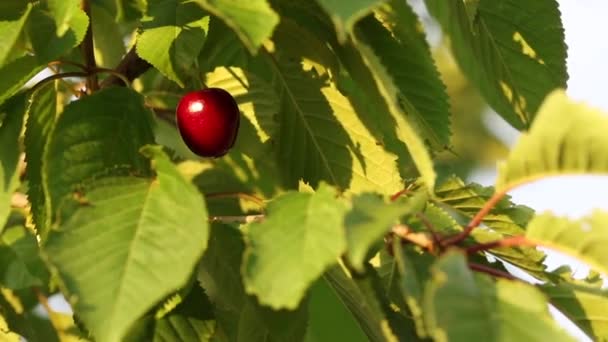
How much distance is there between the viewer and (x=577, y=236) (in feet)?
3.00

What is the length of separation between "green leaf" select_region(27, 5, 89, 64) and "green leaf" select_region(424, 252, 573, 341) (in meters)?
0.50

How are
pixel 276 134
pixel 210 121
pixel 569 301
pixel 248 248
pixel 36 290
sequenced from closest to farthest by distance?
pixel 248 248 < pixel 569 301 < pixel 210 121 < pixel 276 134 < pixel 36 290

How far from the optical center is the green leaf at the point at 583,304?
41.3 inches

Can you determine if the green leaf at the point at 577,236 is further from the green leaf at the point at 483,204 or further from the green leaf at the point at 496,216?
the green leaf at the point at 483,204

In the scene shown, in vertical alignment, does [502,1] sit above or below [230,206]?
above

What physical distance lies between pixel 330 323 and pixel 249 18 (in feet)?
2.10

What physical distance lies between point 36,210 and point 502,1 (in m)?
0.64

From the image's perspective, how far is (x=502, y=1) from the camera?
1447 mm

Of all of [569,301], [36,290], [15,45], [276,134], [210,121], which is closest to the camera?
[569,301]

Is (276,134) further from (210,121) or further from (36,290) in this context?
(36,290)

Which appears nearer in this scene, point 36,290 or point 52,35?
point 52,35

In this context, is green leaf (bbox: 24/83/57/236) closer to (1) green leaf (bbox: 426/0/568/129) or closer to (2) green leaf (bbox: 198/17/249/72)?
(2) green leaf (bbox: 198/17/249/72)

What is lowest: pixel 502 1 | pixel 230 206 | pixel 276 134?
pixel 230 206

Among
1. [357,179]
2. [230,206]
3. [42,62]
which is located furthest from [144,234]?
[230,206]
